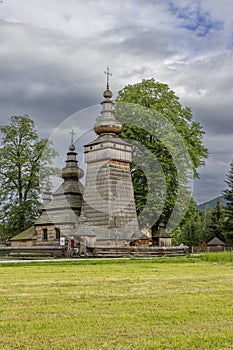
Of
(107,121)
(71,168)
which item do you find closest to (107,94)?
(107,121)

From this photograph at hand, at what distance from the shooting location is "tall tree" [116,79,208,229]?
33.8 metres

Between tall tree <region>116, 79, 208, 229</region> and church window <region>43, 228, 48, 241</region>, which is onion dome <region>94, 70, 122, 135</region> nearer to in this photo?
tall tree <region>116, 79, 208, 229</region>

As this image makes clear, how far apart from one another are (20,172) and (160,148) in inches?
522

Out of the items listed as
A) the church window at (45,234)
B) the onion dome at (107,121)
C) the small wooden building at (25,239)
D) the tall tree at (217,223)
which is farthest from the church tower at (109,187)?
the tall tree at (217,223)

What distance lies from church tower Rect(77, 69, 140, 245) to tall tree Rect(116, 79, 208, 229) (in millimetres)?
1580

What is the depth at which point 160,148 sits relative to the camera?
113 ft

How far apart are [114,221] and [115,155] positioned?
479cm

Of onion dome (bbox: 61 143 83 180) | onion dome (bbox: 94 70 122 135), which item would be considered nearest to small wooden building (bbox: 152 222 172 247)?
onion dome (bbox: 94 70 122 135)

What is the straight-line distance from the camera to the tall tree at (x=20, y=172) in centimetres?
4025

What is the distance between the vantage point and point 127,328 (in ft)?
20.7

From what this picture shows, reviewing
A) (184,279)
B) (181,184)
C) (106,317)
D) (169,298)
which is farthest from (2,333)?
(181,184)

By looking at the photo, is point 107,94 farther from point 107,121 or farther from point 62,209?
point 62,209

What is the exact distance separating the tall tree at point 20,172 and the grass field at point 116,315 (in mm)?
29411

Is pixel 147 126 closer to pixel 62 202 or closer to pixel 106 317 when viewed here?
pixel 62 202
